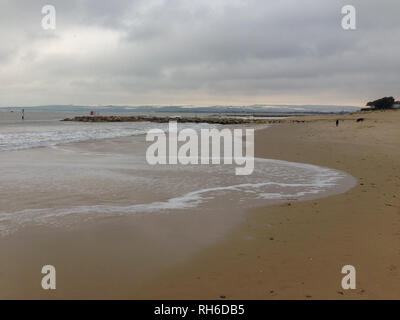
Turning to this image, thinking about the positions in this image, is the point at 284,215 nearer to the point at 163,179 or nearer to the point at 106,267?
the point at 106,267

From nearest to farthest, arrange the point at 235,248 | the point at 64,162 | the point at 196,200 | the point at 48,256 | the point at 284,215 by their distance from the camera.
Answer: the point at 48,256 < the point at 235,248 < the point at 284,215 < the point at 196,200 < the point at 64,162

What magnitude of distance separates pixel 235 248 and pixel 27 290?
3.17m

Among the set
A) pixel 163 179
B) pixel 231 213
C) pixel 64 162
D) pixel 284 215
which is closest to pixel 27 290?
pixel 231 213

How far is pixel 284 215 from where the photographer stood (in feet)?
24.1

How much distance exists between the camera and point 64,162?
15375mm

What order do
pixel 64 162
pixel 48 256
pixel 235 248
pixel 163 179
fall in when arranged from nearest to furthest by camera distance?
pixel 48 256
pixel 235 248
pixel 163 179
pixel 64 162

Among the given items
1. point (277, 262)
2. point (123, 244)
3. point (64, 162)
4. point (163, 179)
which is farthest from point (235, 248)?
point (64, 162)
